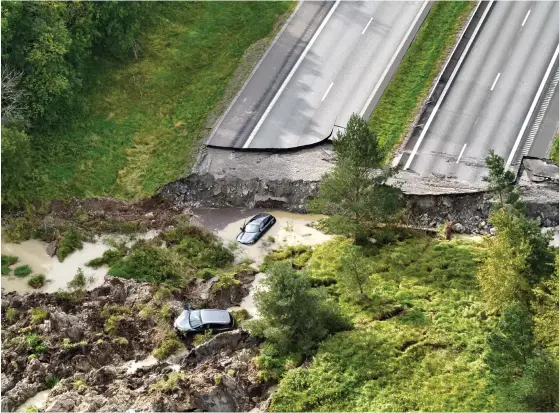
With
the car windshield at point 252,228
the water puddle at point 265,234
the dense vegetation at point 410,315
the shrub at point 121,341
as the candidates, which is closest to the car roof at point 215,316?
the dense vegetation at point 410,315

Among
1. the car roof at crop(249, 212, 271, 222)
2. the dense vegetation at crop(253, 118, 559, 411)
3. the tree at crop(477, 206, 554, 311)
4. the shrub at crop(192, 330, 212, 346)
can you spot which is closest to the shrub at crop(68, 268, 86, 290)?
the shrub at crop(192, 330, 212, 346)

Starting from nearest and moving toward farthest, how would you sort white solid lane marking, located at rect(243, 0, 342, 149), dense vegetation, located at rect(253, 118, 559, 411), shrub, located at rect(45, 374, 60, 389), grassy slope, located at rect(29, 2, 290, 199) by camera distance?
dense vegetation, located at rect(253, 118, 559, 411)
shrub, located at rect(45, 374, 60, 389)
grassy slope, located at rect(29, 2, 290, 199)
white solid lane marking, located at rect(243, 0, 342, 149)

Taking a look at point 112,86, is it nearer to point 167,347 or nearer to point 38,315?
point 38,315

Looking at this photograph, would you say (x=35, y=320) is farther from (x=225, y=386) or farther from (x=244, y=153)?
(x=244, y=153)

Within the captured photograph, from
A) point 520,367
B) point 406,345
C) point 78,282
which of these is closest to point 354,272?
point 406,345

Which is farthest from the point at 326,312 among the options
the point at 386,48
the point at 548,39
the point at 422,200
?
the point at 548,39

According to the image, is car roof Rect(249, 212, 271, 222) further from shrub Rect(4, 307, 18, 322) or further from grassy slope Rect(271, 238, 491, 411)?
shrub Rect(4, 307, 18, 322)
